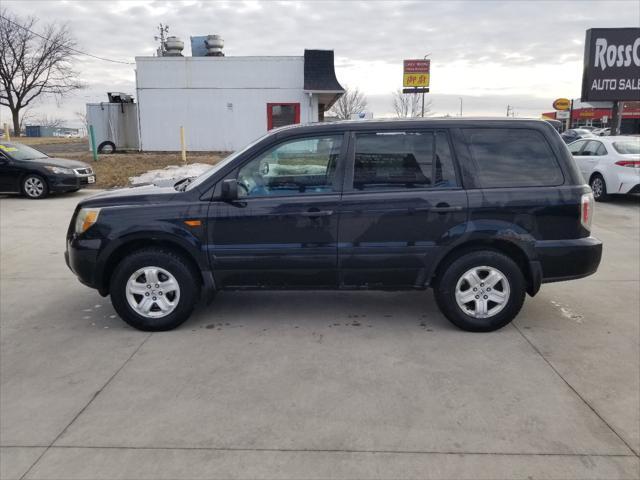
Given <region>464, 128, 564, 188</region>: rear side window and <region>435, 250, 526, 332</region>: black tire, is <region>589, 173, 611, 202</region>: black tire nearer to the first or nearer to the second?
<region>464, 128, 564, 188</region>: rear side window

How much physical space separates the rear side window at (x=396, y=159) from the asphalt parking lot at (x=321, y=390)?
4.35 feet

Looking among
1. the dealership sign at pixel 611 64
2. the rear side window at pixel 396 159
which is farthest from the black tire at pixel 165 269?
the dealership sign at pixel 611 64

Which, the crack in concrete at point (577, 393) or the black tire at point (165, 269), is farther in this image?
the black tire at point (165, 269)

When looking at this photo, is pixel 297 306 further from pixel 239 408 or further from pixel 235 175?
pixel 239 408

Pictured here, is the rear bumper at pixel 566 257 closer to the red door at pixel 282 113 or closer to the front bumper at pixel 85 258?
the front bumper at pixel 85 258

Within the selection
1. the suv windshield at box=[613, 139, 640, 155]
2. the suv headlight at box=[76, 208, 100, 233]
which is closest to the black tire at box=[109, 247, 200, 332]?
the suv headlight at box=[76, 208, 100, 233]

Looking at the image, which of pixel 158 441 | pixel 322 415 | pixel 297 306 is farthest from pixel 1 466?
pixel 297 306

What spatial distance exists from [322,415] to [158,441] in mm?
978

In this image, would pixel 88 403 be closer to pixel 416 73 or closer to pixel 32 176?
pixel 32 176

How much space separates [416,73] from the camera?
40.4m

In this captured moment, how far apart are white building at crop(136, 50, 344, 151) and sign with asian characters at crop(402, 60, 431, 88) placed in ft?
61.1

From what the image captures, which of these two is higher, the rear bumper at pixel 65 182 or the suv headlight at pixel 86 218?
the suv headlight at pixel 86 218

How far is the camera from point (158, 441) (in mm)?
3006

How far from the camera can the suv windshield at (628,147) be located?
11.9 m
